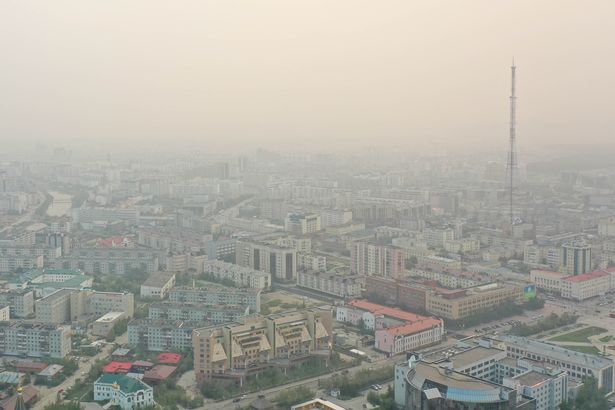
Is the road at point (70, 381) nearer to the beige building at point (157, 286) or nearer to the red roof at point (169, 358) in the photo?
the red roof at point (169, 358)

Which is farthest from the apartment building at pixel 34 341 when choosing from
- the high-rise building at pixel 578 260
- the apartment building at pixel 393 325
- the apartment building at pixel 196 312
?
the high-rise building at pixel 578 260

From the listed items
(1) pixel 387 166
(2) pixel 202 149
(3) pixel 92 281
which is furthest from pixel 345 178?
(3) pixel 92 281

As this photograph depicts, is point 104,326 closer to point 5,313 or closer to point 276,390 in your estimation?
point 5,313

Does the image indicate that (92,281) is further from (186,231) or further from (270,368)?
(270,368)

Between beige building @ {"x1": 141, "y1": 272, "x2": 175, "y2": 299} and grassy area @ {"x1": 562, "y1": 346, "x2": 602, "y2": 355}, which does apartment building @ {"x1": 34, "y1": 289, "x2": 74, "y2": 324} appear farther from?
grassy area @ {"x1": 562, "y1": 346, "x2": 602, "y2": 355}

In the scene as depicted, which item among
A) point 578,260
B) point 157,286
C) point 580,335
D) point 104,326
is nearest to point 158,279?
point 157,286

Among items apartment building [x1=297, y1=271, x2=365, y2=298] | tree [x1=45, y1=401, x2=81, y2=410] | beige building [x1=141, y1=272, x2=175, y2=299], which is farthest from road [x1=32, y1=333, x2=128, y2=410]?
apartment building [x1=297, y1=271, x2=365, y2=298]
